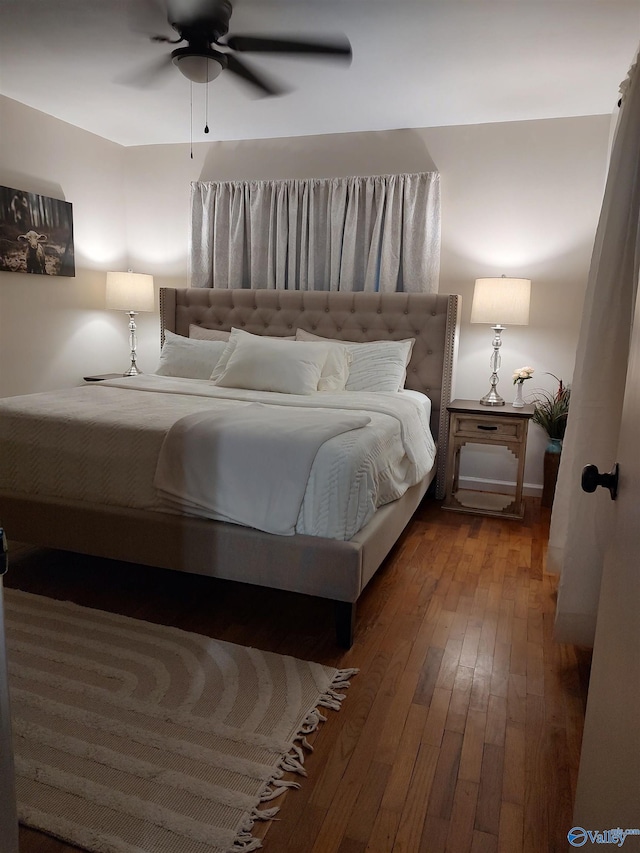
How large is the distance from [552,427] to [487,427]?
449 mm

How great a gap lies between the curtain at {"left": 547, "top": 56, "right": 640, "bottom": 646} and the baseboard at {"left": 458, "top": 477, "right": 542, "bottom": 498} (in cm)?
219

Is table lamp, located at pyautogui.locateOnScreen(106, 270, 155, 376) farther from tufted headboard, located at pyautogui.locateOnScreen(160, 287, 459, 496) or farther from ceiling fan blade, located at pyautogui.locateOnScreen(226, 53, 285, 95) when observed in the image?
ceiling fan blade, located at pyautogui.locateOnScreen(226, 53, 285, 95)

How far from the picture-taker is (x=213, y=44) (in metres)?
2.80

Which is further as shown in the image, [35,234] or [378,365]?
[35,234]

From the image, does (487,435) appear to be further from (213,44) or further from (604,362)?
(213,44)

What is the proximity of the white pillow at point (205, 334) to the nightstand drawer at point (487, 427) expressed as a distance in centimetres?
178

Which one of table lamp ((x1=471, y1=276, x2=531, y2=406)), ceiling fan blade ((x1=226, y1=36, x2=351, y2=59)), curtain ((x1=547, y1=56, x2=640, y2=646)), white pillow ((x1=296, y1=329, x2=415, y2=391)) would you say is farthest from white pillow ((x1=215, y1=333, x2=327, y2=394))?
curtain ((x1=547, y1=56, x2=640, y2=646))

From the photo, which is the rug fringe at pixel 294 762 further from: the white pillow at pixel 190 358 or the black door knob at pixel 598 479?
the white pillow at pixel 190 358

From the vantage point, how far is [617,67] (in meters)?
3.00

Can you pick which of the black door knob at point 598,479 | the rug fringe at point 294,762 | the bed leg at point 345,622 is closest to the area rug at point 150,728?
the rug fringe at point 294,762

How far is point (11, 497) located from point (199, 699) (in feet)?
4.37

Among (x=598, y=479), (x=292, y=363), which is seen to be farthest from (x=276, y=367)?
(x=598, y=479)

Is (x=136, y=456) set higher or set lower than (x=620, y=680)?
lower

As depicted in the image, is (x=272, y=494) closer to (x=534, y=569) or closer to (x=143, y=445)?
(x=143, y=445)
